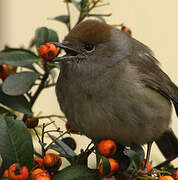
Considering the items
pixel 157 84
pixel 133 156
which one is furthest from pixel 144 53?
pixel 133 156

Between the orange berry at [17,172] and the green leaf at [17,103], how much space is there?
488 mm

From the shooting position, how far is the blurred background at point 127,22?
5258mm

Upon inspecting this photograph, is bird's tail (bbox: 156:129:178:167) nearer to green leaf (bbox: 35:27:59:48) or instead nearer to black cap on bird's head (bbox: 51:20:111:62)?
black cap on bird's head (bbox: 51:20:111:62)

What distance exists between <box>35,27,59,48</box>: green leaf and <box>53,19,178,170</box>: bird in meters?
0.10

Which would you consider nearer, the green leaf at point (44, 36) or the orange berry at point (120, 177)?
the orange berry at point (120, 177)

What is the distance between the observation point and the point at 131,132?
2.46m

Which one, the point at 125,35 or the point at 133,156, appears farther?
the point at 125,35

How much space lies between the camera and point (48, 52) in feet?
7.35

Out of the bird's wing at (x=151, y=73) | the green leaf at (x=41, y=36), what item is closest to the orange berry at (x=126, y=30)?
the bird's wing at (x=151, y=73)

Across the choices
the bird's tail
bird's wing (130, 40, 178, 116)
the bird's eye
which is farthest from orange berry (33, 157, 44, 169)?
the bird's tail

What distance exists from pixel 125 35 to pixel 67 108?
554 mm

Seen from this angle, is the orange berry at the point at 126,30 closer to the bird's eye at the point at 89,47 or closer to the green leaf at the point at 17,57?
the bird's eye at the point at 89,47

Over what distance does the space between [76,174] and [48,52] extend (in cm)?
66

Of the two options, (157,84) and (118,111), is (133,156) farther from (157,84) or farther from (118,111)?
(157,84)
